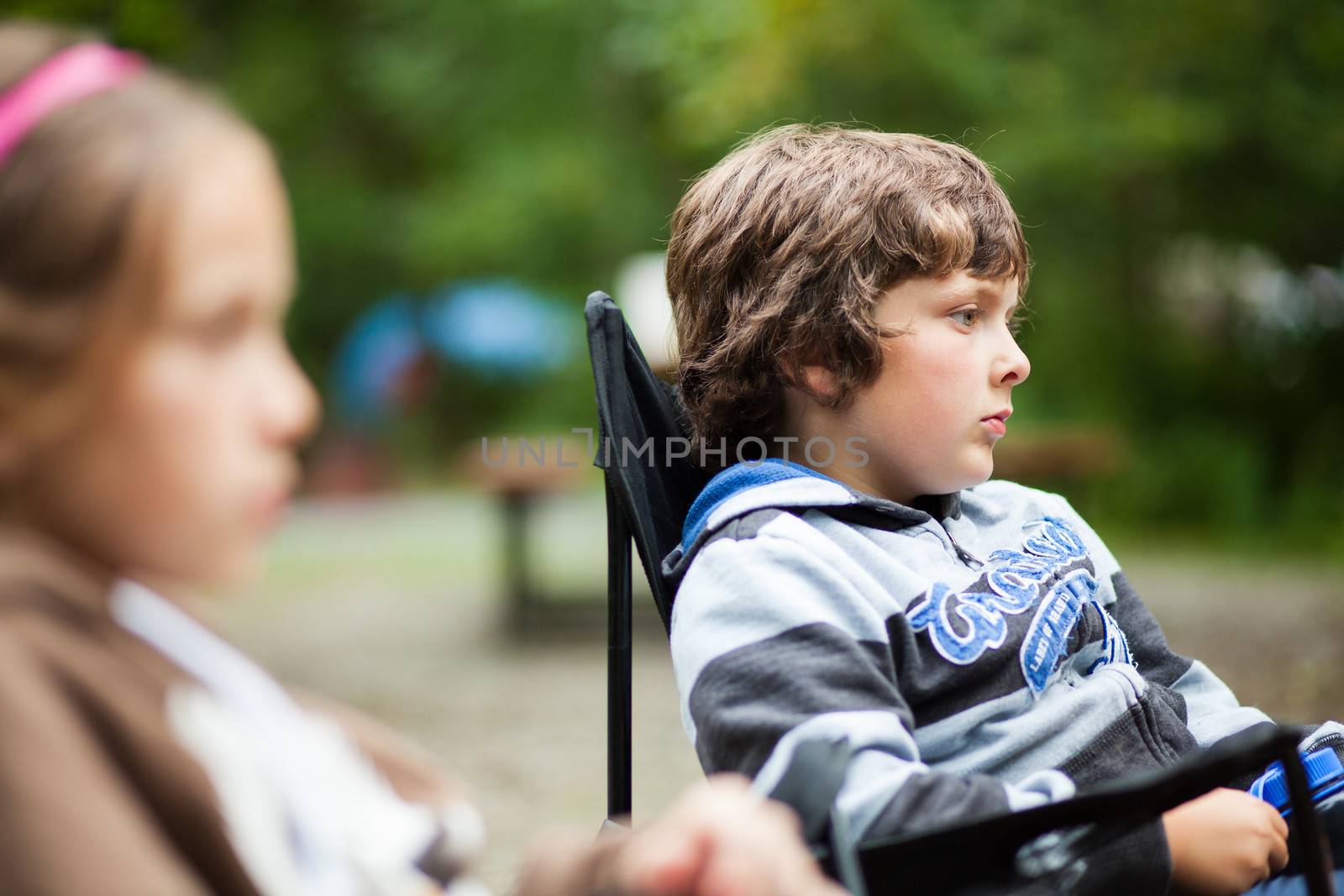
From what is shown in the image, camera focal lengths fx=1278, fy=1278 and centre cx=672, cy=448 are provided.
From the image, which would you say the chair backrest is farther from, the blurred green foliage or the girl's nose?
the blurred green foliage

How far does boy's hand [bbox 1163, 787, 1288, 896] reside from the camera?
1.48 m

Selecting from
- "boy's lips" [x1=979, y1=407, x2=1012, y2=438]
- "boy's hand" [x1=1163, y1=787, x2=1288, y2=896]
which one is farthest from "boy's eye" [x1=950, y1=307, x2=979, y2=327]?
"boy's hand" [x1=1163, y1=787, x2=1288, y2=896]

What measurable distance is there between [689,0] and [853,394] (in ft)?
21.0

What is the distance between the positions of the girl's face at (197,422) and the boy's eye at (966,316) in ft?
3.42

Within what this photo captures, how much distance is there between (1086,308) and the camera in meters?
11.0

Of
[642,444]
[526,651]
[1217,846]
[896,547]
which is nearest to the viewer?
[1217,846]

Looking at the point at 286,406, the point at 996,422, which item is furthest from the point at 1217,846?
the point at 286,406

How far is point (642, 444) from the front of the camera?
74.2 inches

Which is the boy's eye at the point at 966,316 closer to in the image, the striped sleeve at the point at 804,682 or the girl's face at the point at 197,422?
the striped sleeve at the point at 804,682

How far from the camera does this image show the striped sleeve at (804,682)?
1.33m

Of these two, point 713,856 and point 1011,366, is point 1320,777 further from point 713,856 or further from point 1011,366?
point 713,856

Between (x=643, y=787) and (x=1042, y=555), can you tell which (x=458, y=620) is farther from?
(x=1042, y=555)

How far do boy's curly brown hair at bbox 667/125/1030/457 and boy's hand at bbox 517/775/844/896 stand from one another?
865 mm

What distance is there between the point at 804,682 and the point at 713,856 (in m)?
0.47
